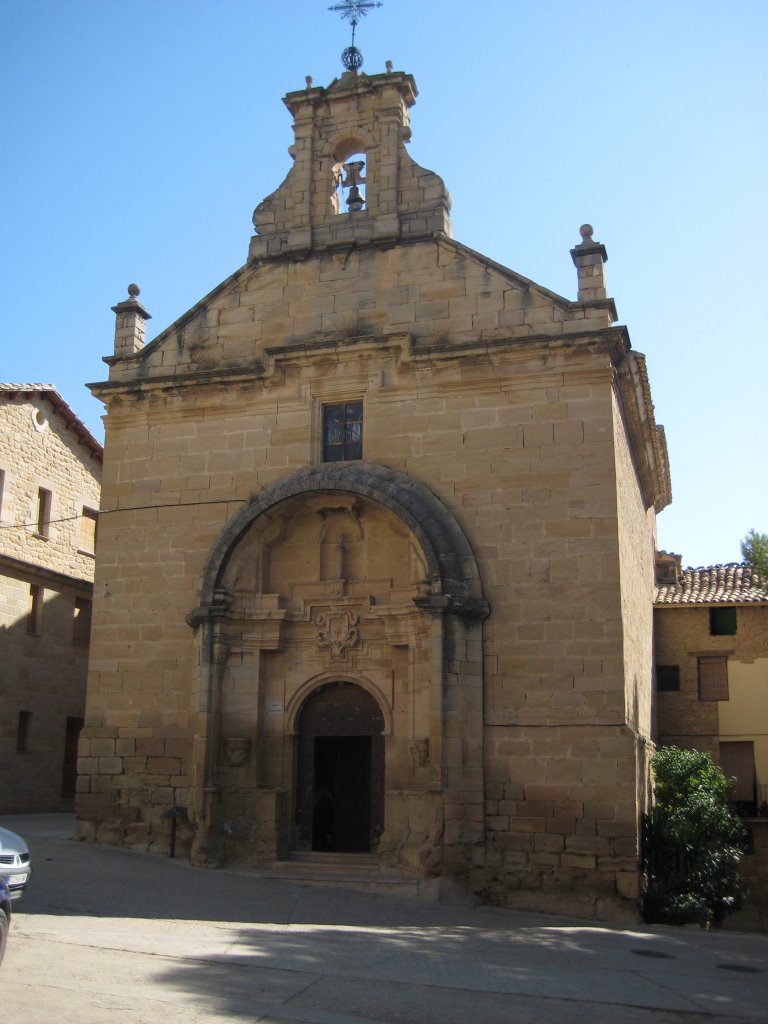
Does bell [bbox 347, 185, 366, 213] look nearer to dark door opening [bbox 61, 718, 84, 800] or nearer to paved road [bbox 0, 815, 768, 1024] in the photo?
paved road [bbox 0, 815, 768, 1024]

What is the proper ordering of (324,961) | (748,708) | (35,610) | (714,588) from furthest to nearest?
(35,610), (714,588), (748,708), (324,961)

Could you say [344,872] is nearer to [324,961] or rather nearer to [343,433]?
[324,961]

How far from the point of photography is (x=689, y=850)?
1417 cm

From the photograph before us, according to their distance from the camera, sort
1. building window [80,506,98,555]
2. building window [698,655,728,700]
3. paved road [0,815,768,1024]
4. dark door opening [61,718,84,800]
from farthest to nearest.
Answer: building window [80,506,98,555]
dark door opening [61,718,84,800]
building window [698,655,728,700]
paved road [0,815,768,1024]

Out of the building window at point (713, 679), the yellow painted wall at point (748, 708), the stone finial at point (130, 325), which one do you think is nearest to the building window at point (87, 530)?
the stone finial at point (130, 325)

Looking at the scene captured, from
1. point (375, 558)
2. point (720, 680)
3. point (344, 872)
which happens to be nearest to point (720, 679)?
point (720, 680)

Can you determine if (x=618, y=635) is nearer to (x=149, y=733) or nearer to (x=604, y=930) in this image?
(x=604, y=930)

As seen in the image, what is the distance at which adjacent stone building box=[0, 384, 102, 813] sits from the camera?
21891 millimetres

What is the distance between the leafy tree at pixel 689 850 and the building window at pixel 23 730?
43.6 feet

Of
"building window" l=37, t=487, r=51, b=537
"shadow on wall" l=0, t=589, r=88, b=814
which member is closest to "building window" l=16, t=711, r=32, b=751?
"shadow on wall" l=0, t=589, r=88, b=814

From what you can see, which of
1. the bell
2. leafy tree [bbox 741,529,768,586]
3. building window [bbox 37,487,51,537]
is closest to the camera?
leafy tree [bbox 741,529,768,586]

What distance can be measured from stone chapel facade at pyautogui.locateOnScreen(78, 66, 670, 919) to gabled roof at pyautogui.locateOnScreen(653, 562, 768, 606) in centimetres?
424

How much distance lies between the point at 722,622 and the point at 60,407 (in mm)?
15823

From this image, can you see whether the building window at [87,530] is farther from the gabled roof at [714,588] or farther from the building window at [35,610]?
the gabled roof at [714,588]
